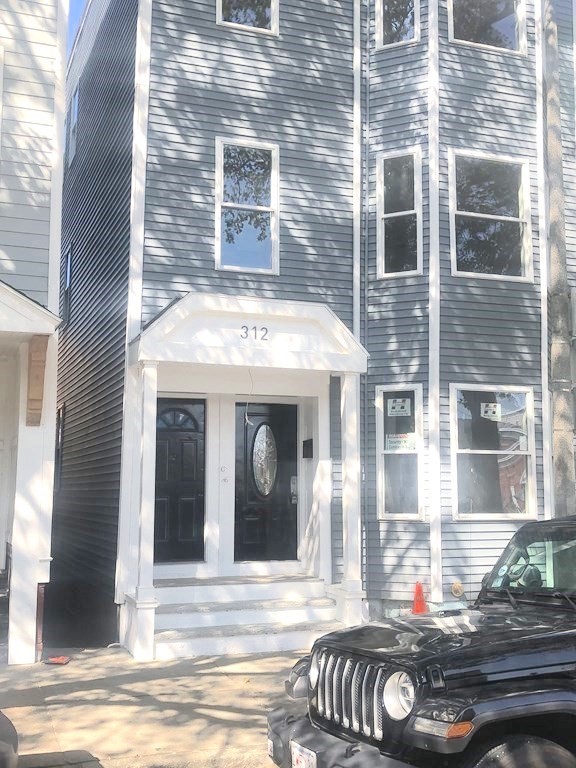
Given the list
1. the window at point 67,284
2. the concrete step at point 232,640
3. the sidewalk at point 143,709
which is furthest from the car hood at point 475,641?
the window at point 67,284

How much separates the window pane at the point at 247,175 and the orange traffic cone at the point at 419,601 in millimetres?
5289

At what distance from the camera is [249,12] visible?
11.1 m

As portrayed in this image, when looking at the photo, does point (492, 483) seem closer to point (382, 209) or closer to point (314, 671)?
point (382, 209)

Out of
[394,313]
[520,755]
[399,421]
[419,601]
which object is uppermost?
[394,313]

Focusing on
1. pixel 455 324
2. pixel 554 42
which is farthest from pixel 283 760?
pixel 554 42

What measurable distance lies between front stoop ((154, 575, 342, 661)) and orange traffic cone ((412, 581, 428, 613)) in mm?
925

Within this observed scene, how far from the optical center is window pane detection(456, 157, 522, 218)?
37.1ft

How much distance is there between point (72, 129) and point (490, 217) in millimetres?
8603

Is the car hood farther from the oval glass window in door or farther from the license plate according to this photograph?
the oval glass window in door

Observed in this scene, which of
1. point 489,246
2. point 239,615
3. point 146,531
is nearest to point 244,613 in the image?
point 239,615

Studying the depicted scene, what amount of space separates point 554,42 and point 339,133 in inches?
118

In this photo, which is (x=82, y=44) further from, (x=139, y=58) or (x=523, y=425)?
(x=523, y=425)

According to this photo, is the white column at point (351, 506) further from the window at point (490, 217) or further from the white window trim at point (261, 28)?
the white window trim at point (261, 28)

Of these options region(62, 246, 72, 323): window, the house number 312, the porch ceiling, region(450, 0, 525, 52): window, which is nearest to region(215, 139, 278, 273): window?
the porch ceiling
